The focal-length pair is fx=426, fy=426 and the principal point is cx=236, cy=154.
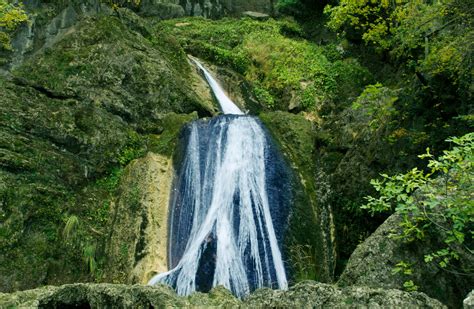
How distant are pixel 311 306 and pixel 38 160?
357 inches

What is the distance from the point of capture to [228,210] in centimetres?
1141

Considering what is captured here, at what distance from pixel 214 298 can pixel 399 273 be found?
2951 millimetres

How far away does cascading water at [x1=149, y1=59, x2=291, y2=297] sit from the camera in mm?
9953

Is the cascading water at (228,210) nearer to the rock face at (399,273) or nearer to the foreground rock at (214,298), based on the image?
the rock face at (399,273)

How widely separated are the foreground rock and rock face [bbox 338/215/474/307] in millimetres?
1694

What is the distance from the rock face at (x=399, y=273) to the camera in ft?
20.2

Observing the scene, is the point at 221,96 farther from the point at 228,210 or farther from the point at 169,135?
the point at 228,210

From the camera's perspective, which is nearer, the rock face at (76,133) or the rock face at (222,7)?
the rock face at (76,133)

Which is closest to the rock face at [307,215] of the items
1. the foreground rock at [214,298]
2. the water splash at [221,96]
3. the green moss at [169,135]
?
the green moss at [169,135]

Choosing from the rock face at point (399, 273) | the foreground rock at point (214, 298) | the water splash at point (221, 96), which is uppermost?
the water splash at point (221, 96)

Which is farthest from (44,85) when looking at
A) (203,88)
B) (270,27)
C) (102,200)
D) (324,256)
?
(270,27)

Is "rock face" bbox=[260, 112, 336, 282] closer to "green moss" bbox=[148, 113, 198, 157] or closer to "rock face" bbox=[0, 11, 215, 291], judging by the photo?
"green moss" bbox=[148, 113, 198, 157]

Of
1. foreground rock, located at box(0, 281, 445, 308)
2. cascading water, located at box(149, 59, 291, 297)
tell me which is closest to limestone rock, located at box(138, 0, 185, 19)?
cascading water, located at box(149, 59, 291, 297)

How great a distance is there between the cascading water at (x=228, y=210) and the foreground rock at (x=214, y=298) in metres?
3.87
